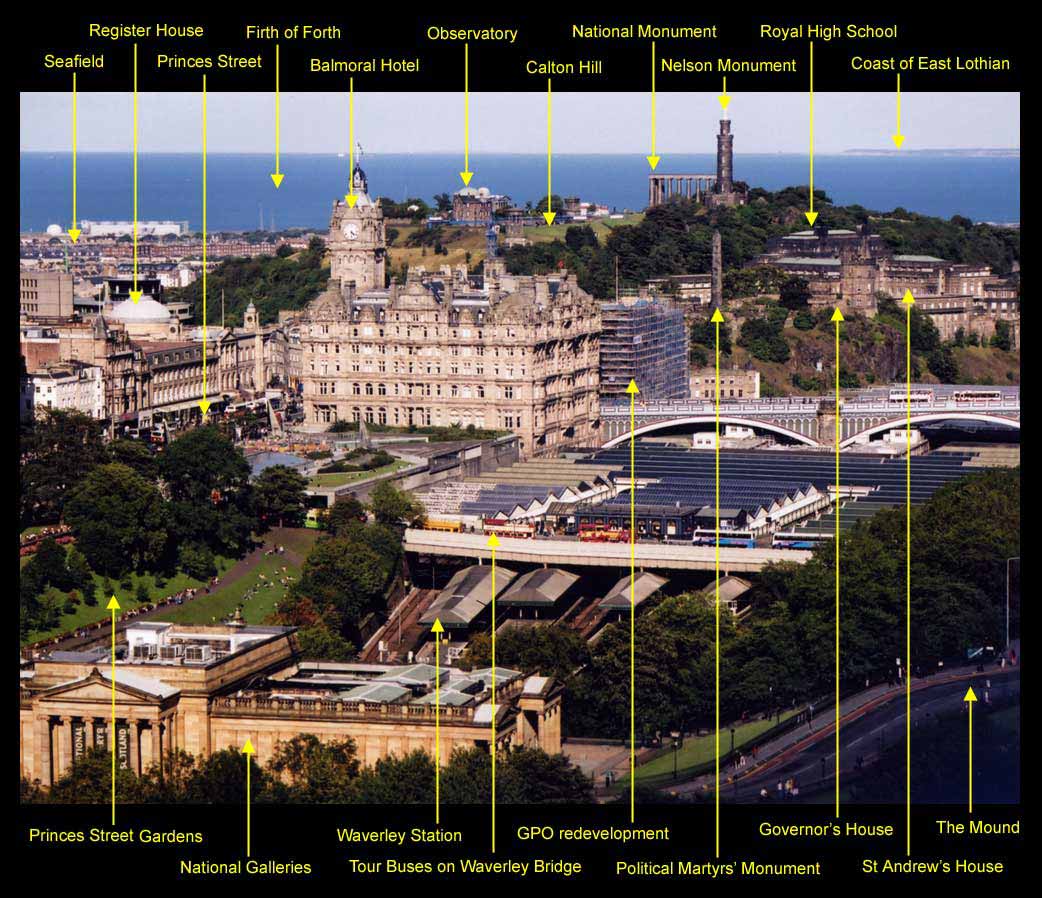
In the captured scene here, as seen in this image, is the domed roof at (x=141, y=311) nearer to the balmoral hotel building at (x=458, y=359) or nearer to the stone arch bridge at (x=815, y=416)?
the balmoral hotel building at (x=458, y=359)

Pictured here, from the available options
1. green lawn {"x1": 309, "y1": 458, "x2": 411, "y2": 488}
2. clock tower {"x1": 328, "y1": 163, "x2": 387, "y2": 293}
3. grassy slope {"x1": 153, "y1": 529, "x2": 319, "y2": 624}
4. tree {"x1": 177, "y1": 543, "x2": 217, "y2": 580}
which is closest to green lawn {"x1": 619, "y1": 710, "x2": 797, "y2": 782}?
grassy slope {"x1": 153, "y1": 529, "x2": 319, "y2": 624}

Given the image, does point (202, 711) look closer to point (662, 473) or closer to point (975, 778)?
point (975, 778)

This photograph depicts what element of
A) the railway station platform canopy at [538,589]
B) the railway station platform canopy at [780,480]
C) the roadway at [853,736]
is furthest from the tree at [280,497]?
the roadway at [853,736]

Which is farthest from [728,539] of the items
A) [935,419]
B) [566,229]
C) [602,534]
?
[566,229]

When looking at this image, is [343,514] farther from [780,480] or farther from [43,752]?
[43,752]

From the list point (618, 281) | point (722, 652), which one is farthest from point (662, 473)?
point (618, 281)

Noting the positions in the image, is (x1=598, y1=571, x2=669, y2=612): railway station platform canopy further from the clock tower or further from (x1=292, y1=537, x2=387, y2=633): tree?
the clock tower
